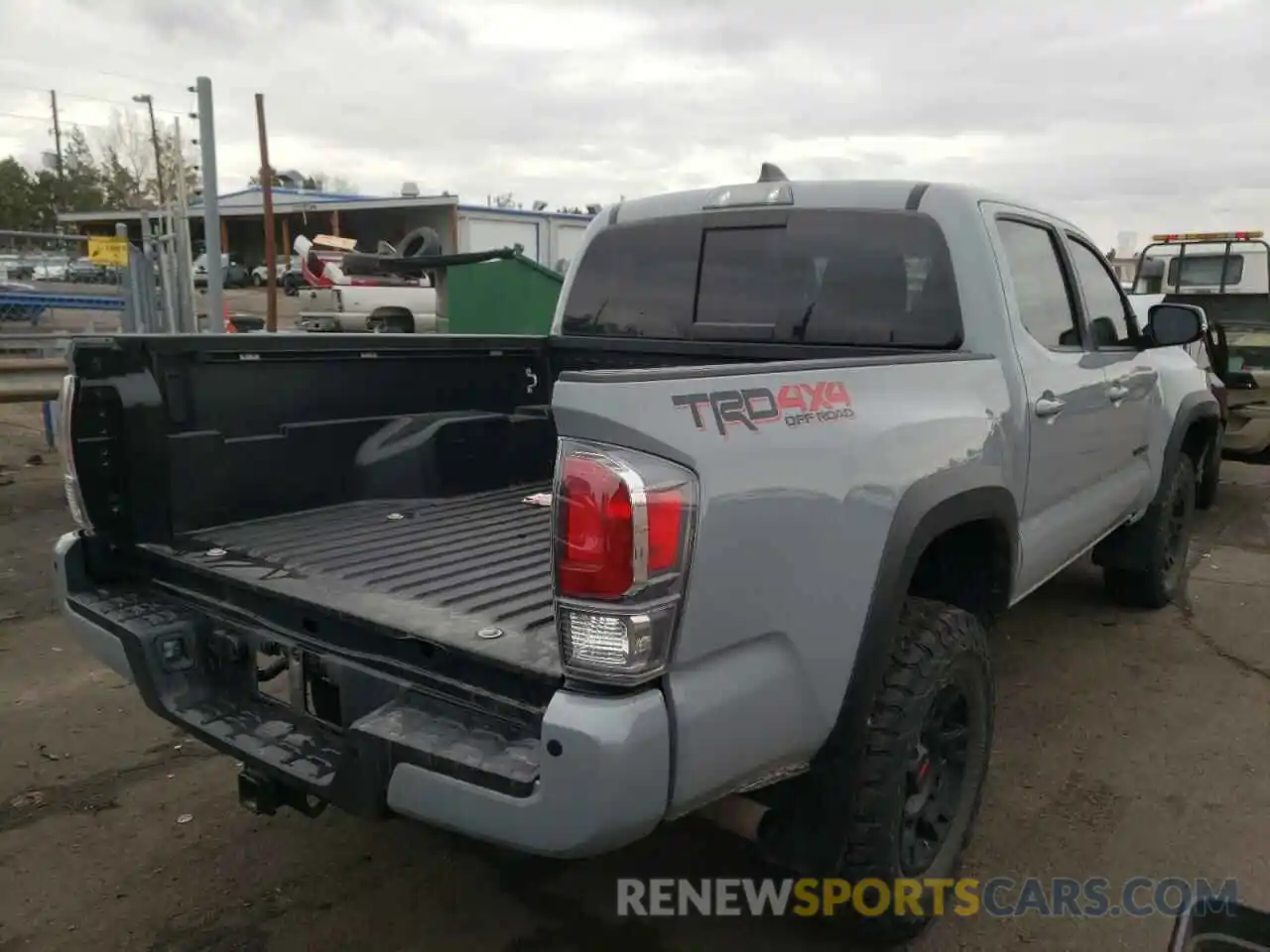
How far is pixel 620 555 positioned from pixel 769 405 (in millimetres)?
502

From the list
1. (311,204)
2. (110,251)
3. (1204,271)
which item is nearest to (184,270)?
(110,251)

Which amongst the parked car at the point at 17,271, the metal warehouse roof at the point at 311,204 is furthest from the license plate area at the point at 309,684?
the metal warehouse roof at the point at 311,204

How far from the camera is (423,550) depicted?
3.18 metres

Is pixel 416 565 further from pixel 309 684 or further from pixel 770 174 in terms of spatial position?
pixel 770 174

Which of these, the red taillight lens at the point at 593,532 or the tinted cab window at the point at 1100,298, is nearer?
the red taillight lens at the point at 593,532

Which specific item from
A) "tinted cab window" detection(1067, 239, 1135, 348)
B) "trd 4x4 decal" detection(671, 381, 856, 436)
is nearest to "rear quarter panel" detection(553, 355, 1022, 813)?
"trd 4x4 decal" detection(671, 381, 856, 436)

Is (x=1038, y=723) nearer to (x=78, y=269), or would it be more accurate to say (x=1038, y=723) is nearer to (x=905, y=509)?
(x=905, y=509)

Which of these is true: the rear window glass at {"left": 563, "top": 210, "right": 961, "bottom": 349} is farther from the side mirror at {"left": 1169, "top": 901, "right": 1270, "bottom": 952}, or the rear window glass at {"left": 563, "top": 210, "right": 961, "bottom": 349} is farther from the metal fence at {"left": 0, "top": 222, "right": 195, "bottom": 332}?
the metal fence at {"left": 0, "top": 222, "right": 195, "bottom": 332}

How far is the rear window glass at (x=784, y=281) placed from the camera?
333 centimetres

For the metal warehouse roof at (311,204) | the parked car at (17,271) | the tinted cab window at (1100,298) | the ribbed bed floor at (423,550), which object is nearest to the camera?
the ribbed bed floor at (423,550)

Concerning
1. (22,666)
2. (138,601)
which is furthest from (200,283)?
(138,601)

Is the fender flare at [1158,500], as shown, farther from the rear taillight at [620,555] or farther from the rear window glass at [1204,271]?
the rear window glass at [1204,271]

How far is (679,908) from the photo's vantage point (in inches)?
116

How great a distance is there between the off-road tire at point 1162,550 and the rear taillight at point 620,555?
402 centimetres
